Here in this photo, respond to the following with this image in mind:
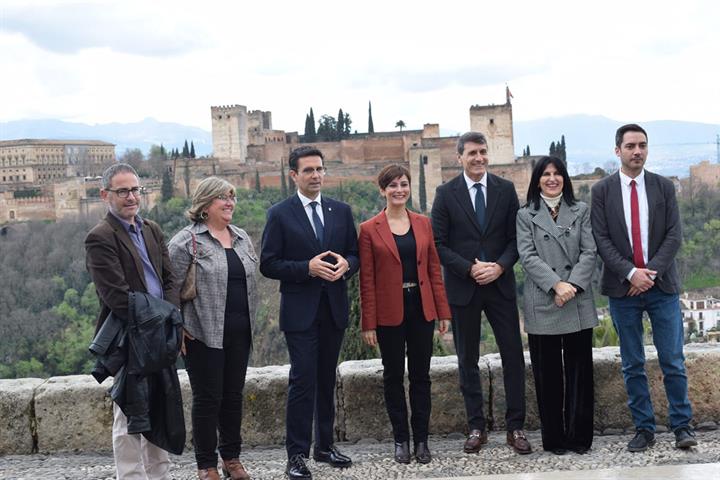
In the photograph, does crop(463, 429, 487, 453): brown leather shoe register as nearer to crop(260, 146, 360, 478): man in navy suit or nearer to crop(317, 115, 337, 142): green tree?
crop(260, 146, 360, 478): man in navy suit

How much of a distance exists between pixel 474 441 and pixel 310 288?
112 cm

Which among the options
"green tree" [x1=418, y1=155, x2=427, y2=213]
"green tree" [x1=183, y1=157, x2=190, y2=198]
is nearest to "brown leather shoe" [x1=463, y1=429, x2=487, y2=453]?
"green tree" [x1=418, y1=155, x2=427, y2=213]

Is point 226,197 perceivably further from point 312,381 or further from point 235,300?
point 312,381

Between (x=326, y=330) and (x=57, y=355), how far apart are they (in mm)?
32017

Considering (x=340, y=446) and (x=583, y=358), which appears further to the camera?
(x=340, y=446)

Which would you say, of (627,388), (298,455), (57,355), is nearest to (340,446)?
(298,455)

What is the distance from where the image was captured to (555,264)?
13.6 ft

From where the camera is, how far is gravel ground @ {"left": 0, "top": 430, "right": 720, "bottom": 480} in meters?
3.90

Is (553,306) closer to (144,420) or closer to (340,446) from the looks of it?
(340,446)

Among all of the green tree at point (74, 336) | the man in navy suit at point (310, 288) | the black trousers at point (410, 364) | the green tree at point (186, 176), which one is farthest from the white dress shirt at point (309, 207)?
the green tree at point (186, 176)

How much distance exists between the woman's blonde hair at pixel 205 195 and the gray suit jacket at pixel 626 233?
5.97ft

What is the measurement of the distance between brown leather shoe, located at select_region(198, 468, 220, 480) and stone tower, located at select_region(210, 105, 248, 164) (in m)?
65.4

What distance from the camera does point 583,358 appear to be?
415 centimetres

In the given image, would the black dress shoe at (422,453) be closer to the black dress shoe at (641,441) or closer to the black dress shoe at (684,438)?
the black dress shoe at (641,441)
